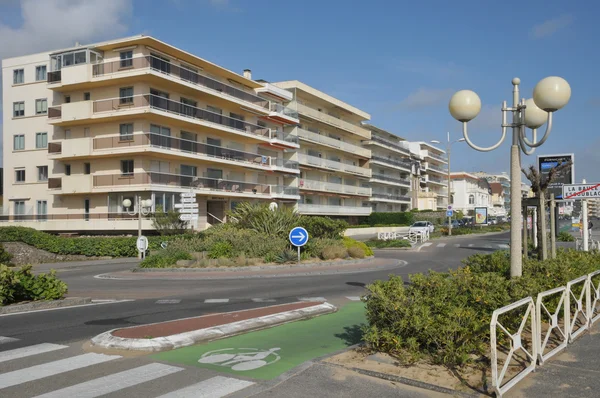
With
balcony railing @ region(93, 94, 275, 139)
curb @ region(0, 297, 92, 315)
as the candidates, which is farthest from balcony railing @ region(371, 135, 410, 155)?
curb @ region(0, 297, 92, 315)

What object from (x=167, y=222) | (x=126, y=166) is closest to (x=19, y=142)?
(x=126, y=166)

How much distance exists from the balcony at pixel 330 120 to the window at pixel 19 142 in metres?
25.4

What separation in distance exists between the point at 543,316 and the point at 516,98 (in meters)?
3.32

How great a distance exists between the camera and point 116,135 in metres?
37.8

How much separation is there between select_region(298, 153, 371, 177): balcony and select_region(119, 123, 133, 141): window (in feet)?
73.6

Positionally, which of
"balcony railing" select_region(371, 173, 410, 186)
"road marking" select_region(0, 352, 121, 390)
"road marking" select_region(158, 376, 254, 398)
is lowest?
"road marking" select_region(0, 352, 121, 390)

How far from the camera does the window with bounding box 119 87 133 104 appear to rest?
1481 inches

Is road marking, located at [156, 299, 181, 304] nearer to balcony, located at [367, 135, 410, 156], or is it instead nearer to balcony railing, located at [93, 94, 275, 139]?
balcony railing, located at [93, 94, 275, 139]

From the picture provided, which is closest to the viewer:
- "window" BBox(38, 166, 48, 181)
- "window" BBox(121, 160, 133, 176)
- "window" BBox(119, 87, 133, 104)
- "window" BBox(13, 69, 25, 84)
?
"window" BBox(119, 87, 133, 104)

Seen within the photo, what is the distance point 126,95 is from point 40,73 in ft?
31.3

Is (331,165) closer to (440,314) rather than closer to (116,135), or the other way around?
(116,135)

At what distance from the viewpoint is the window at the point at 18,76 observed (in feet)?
143

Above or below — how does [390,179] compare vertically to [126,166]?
above

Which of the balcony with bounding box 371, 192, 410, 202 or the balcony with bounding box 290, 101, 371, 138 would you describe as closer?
the balcony with bounding box 290, 101, 371, 138
